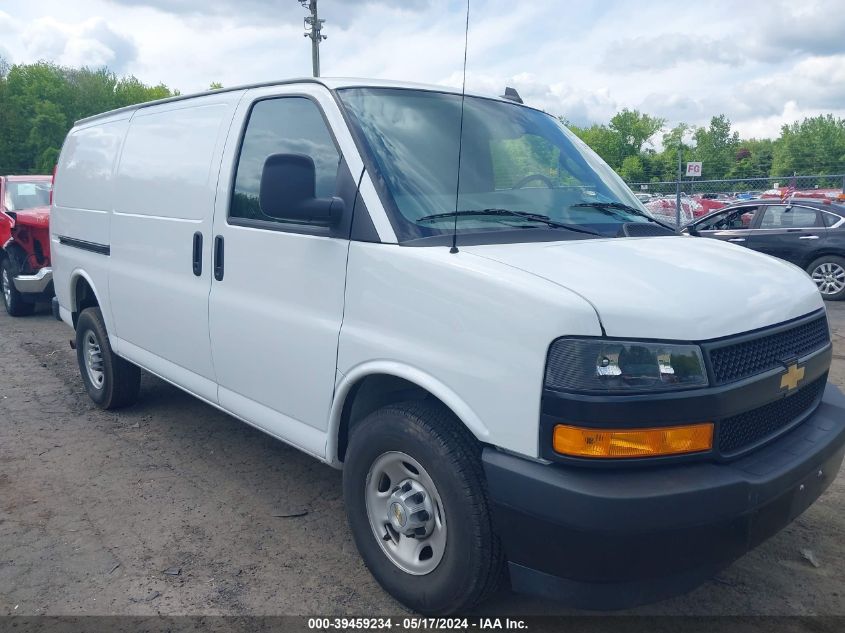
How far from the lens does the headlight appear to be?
2.29 meters

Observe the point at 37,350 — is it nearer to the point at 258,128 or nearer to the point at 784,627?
the point at 258,128

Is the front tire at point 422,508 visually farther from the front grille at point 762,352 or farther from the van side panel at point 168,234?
the van side panel at point 168,234

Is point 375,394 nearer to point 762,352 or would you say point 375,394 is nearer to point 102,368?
point 762,352

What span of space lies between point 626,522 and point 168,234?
308 centimetres

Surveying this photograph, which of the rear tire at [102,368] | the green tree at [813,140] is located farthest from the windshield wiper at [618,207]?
the green tree at [813,140]

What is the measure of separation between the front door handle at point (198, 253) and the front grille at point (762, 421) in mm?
2738

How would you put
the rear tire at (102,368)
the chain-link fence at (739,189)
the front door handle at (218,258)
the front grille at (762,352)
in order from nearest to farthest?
the front grille at (762,352)
the front door handle at (218,258)
the rear tire at (102,368)
the chain-link fence at (739,189)

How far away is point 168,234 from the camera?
13.9ft

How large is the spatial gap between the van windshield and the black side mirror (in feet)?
0.86

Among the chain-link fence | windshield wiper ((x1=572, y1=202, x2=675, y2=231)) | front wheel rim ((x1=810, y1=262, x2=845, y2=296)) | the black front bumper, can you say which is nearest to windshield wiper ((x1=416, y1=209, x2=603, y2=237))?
windshield wiper ((x1=572, y1=202, x2=675, y2=231))

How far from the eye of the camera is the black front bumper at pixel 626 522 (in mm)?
2258

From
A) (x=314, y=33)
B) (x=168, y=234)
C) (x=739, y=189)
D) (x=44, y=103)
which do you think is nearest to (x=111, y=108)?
(x=44, y=103)

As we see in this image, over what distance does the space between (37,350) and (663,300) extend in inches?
292

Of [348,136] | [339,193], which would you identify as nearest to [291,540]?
[339,193]
